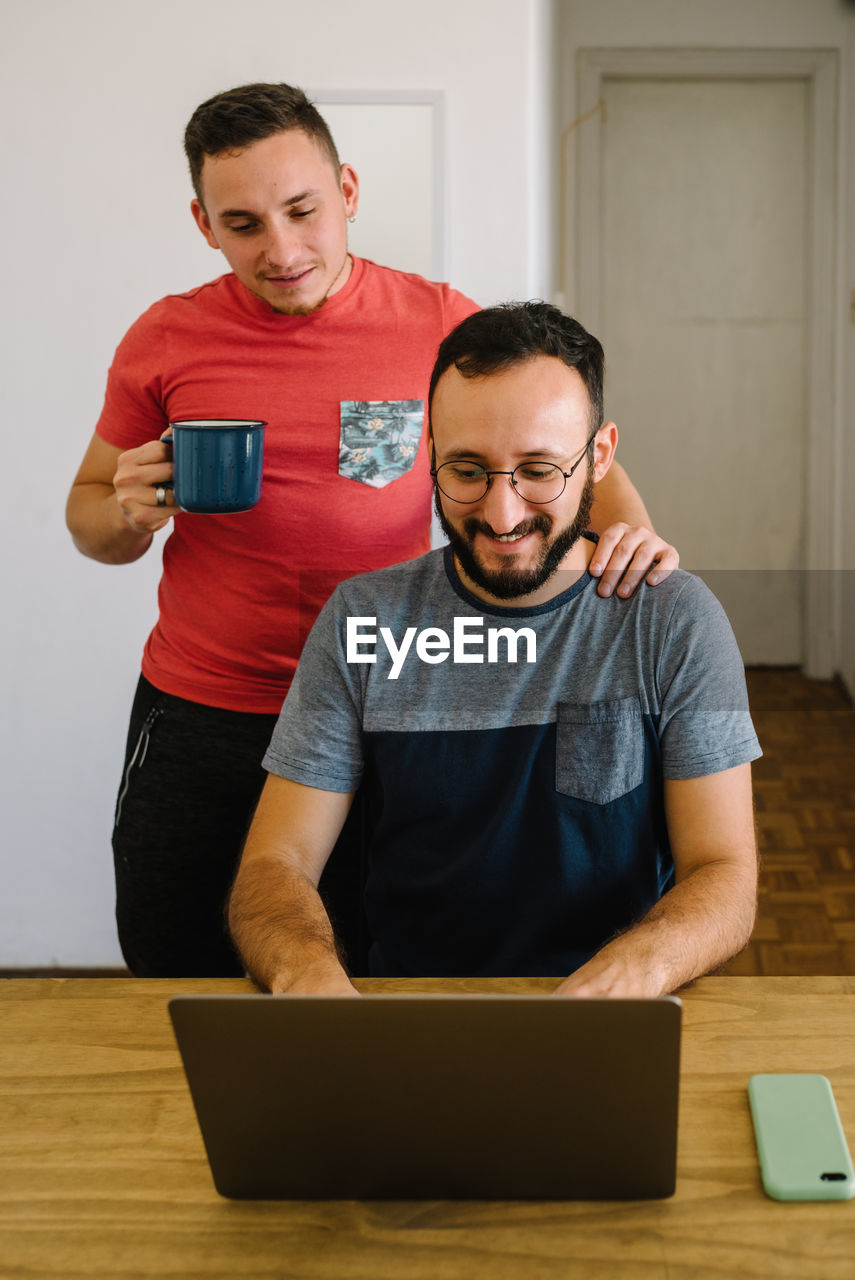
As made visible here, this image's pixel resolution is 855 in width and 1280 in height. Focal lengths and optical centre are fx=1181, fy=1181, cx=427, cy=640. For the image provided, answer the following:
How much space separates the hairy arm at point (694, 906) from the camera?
1.02m

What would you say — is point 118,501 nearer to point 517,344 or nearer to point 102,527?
point 102,527

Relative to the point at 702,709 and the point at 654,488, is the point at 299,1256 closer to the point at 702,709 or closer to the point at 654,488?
the point at 702,709

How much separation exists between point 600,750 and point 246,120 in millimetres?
877

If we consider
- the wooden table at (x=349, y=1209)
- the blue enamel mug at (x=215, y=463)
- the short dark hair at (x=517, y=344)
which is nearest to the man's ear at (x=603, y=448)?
the short dark hair at (x=517, y=344)

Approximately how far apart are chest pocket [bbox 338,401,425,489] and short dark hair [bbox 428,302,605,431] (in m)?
0.27

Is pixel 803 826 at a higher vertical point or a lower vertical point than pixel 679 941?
lower

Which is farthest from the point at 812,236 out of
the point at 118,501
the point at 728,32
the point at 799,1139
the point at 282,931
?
the point at 799,1139

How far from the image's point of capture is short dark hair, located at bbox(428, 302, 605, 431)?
1271mm

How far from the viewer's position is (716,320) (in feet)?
14.8

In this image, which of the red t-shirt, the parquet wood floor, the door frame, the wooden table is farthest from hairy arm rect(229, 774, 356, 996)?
the door frame

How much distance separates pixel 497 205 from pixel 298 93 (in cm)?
72

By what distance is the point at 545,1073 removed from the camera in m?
0.74

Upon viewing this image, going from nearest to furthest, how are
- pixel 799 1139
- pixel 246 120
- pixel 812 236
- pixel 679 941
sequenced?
pixel 799 1139 → pixel 679 941 → pixel 246 120 → pixel 812 236

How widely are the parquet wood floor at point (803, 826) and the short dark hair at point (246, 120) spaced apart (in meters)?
1.50
